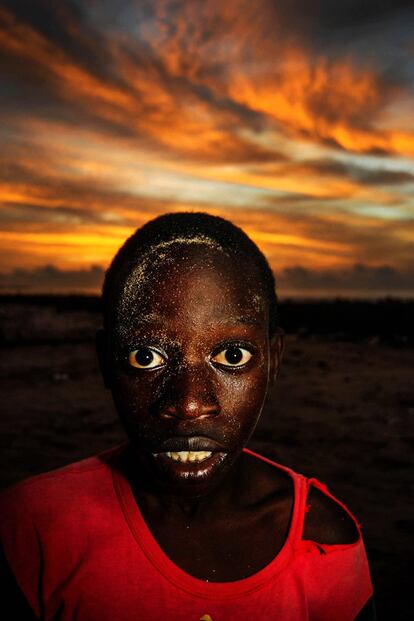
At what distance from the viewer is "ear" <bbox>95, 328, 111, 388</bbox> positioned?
180 centimetres

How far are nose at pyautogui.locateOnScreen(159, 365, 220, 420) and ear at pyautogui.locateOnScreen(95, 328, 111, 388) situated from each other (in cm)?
27

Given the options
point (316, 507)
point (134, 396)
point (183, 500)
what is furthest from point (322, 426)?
point (134, 396)

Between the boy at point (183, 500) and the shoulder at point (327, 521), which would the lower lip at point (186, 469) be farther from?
the shoulder at point (327, 521)

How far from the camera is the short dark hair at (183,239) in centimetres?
175

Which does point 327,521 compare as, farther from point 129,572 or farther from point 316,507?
point 129,572

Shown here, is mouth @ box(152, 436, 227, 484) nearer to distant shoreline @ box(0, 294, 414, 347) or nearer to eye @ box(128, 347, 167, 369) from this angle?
eye @ box(128, 347, 167, 369)

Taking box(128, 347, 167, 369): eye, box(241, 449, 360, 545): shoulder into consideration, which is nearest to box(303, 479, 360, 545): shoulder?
box(241, 449, 360, 545): shoulder

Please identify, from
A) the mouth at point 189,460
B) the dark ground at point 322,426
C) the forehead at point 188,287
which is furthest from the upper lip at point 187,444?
the dark ground at point 322,426

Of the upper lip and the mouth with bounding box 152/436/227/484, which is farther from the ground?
the upper lip

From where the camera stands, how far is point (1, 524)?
1.68 m

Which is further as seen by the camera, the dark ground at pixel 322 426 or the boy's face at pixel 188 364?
the dark ground at pixel 322 426

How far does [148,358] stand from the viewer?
5.49ft

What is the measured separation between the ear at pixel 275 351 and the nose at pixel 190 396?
34 centimetres

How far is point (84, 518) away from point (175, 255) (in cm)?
85
